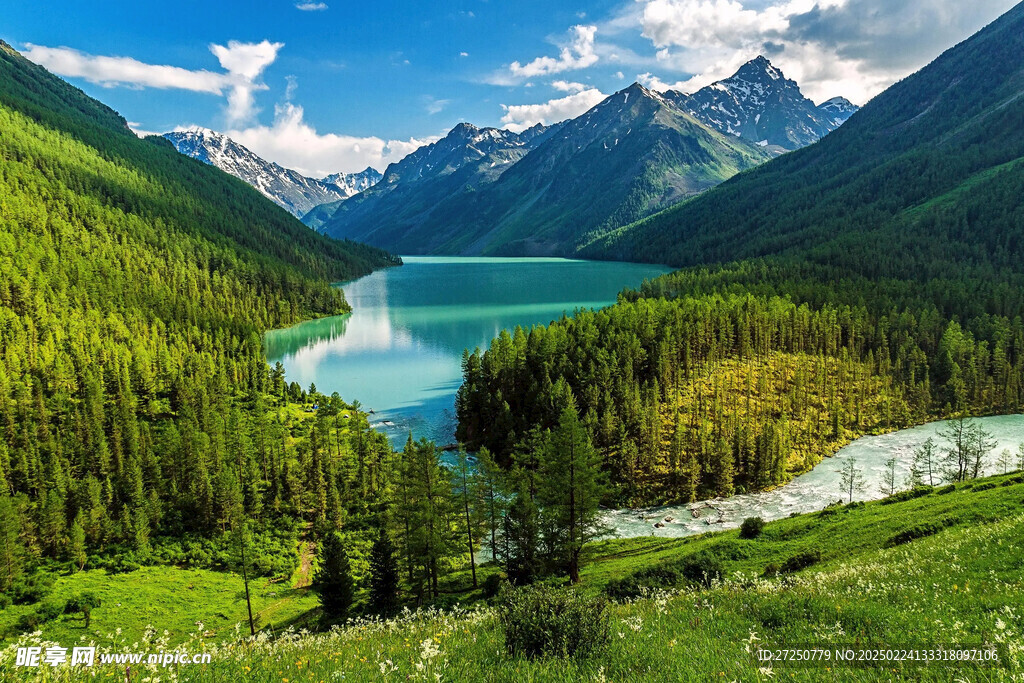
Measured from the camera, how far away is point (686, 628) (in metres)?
16.9

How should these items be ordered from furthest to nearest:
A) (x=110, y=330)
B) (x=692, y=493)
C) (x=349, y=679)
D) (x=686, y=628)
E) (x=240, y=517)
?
(x=110, y=330) < (x=692, y=493) < (x=240, y=517) < (x=686, y=628) < (x=349, y=679)

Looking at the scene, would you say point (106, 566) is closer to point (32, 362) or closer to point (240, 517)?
point (240, 517)

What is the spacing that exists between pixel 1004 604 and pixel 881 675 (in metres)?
5.00

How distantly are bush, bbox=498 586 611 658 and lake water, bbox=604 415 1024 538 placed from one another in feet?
125

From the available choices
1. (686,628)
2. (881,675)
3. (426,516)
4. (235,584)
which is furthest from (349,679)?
(235,584)

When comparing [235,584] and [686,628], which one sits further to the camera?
[235,584]

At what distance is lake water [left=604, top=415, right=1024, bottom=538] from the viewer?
58938mm

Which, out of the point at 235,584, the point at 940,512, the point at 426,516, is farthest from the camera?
the point at 235,584

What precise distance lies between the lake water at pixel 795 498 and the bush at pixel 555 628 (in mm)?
38207

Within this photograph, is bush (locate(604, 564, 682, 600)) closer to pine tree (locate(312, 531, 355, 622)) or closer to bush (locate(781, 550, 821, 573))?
bush (locate(781, 550, 821, 573))

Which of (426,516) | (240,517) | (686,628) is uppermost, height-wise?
(686,628)

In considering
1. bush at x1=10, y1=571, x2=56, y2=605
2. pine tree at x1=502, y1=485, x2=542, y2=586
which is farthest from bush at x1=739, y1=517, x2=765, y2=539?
bush at x1=10, y1=571, x2=56, y2=605

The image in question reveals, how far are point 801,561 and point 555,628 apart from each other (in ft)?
87.2

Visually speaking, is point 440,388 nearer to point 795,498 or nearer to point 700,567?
point 795,498
